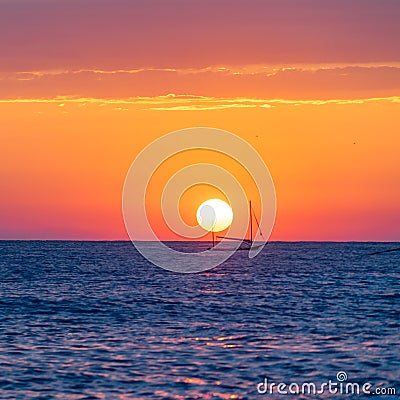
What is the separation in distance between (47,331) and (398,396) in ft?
90.0

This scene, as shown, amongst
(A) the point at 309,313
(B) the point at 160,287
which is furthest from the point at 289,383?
(B) the point at 160,287

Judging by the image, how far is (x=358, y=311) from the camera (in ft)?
228

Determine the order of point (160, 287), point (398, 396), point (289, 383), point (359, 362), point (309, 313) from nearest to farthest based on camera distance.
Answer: point (398, 396) → point (289, 383) → point (359, 362) → point (309, 313) → point (160, 287)

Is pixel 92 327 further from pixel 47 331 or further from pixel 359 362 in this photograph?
pixel 359 362

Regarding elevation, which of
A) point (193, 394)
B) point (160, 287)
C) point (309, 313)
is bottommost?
point (193, 394)

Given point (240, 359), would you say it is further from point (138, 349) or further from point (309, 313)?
point (309, 313)

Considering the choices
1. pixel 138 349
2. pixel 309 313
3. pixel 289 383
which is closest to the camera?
pixel 289 383

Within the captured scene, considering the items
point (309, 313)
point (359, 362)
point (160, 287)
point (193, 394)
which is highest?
point (160, 287)

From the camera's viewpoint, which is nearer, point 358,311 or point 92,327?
point 92,327

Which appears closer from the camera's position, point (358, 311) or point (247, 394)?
point (247, 394)

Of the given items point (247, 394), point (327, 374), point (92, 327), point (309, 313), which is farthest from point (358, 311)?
point (247, 394)

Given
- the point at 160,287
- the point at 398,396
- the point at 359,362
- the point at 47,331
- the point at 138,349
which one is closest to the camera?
the point at 398,396

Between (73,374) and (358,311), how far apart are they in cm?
3572

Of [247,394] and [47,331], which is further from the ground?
[47,331]
